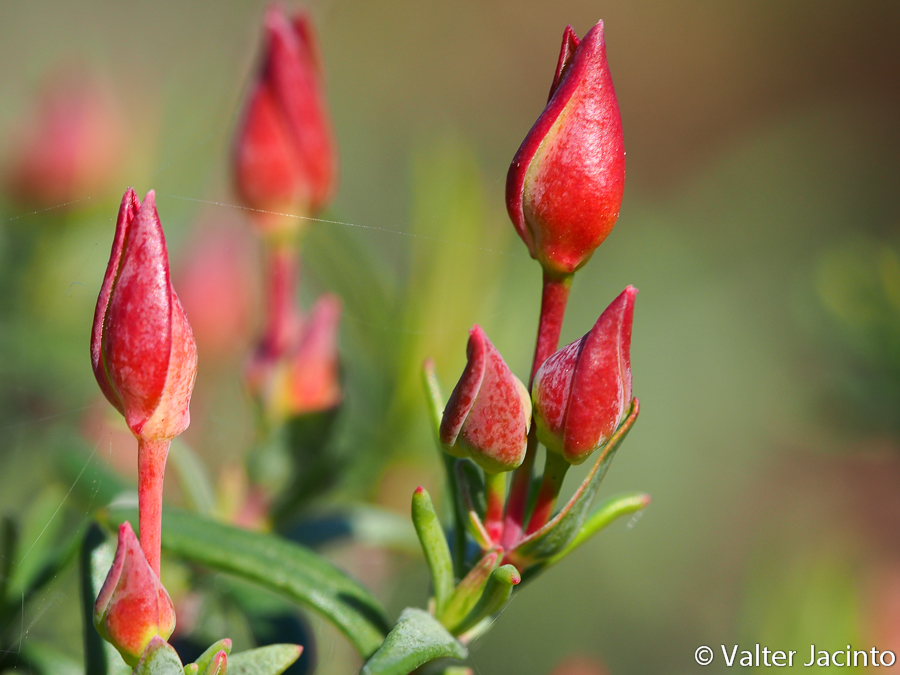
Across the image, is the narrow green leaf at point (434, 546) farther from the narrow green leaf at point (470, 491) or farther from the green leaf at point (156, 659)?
the green leaf at point (156, 659)

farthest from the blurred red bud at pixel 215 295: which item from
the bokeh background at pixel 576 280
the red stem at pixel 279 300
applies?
the red stem at pixel 279 300

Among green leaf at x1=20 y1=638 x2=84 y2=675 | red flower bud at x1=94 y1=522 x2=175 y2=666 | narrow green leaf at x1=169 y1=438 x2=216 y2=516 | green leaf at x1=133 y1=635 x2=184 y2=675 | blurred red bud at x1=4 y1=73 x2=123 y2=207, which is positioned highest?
blurred red bud at x1=4 y1=73 x2=123 y2=207

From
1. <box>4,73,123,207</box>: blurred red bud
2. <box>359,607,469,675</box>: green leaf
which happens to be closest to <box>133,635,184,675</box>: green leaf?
<box>359,607,469,675</box>: green leaf

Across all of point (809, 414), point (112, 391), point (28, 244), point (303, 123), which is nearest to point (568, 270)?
point (112, 391)

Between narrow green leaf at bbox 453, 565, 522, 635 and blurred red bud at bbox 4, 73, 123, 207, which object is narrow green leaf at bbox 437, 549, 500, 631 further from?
blurred red bud at bbox 4, 73, 123, 207

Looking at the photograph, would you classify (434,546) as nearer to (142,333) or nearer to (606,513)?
(606,513)

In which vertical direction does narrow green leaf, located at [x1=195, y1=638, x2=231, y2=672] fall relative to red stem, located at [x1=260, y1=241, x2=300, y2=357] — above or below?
below
